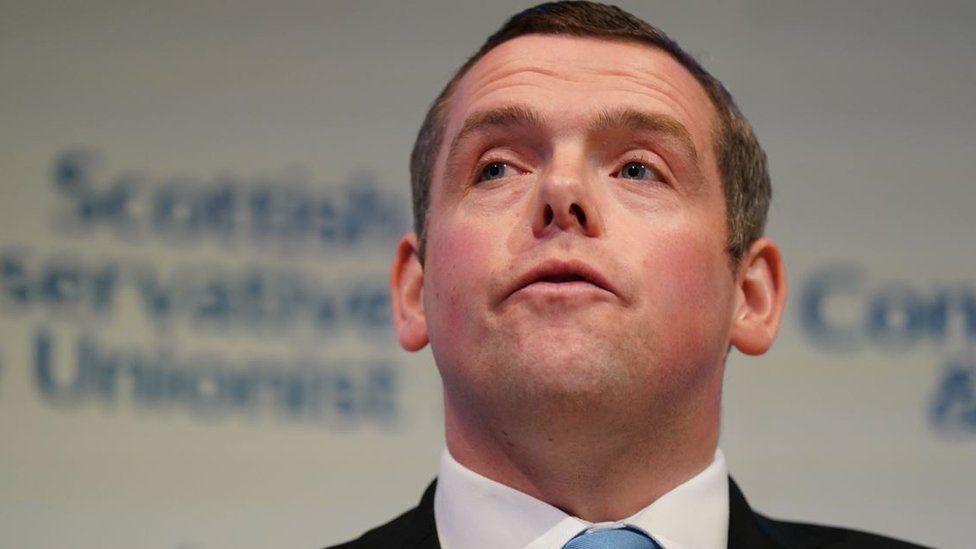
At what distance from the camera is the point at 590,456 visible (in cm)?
153

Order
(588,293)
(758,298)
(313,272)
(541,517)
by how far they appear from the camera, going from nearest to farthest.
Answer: (588,293) → (541,517) → (758,298) → (313,272)

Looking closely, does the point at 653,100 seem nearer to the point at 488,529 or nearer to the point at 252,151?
the point at 488,529

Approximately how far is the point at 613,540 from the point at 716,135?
58cm

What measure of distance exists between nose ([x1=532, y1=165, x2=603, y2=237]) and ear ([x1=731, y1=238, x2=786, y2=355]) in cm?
31

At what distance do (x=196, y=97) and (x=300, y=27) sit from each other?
0.83ft

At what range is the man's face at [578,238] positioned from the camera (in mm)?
1430

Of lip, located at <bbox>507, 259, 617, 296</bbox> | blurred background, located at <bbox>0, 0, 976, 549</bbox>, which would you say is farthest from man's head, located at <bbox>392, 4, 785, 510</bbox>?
blurred background, located at <bbox>0, 0, 976, 549</bbox>

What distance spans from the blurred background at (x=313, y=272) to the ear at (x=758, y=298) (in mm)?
708

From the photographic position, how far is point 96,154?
248cm

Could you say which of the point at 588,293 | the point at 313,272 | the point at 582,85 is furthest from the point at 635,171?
the point at 313,272

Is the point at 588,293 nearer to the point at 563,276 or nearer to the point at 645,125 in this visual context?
the point at 563,276

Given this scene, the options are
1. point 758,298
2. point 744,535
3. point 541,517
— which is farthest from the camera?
point 758,298

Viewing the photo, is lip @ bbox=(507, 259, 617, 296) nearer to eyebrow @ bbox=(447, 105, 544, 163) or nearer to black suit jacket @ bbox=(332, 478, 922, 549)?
eyebrow @ bbox=(447, 105, 544, 163)

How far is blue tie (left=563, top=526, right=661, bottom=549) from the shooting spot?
4.77ft
